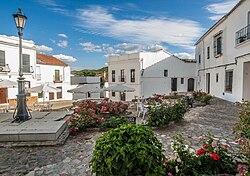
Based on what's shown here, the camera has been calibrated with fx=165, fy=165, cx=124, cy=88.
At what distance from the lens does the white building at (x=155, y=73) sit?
74.4 ft

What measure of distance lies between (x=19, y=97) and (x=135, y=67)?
18.3 meters

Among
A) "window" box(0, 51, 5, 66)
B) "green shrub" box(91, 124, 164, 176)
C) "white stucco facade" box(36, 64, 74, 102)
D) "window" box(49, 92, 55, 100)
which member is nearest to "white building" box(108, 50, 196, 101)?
"white stucco facade" box(36, 64, 74, 102)

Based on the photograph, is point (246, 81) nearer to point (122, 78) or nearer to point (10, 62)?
point (122, 78)

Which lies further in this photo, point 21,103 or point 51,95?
point 51,95

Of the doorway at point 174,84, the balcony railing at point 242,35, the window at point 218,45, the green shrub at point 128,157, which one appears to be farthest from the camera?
the doorway at point 174,84

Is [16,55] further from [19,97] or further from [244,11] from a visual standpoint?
[244,11]

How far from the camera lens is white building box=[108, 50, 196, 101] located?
893 inches

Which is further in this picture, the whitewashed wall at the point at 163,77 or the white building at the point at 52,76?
the whitewashed wall at the point at 163,77

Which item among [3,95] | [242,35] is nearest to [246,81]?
[242,35]

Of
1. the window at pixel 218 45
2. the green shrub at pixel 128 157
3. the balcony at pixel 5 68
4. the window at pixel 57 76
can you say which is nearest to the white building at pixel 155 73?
the window at pixel 218 45

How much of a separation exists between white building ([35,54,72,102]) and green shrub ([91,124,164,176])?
2134cm

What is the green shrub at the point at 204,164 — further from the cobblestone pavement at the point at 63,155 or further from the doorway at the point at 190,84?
the doorway at the point at 190,84

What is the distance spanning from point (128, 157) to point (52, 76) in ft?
80.6

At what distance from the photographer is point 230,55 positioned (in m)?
12.0
